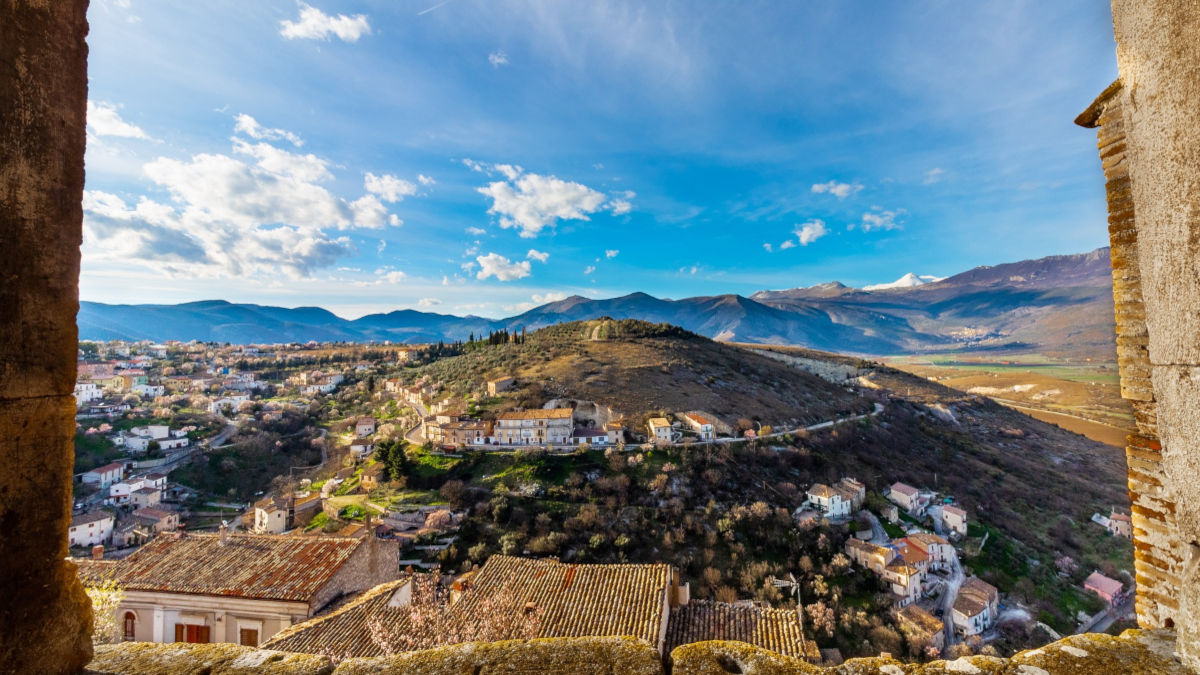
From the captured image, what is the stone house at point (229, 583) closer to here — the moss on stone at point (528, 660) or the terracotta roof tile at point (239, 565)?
the terracotta roof tile at point (239, 565)

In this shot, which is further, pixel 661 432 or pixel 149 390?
pixel 149 390

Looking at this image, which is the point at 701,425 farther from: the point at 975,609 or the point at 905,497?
the point at 975,609

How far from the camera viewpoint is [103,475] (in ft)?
114

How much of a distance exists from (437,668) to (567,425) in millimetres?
33329

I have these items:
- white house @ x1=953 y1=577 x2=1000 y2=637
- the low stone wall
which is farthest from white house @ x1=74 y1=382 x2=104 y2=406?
white house @ x1=953 y1=577 x2=1000 y2=637

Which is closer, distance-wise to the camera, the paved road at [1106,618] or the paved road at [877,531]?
the paved road at [1106,618]

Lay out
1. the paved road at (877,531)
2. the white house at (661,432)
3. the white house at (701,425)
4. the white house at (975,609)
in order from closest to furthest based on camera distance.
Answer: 1. the white house at (975,609)
2. the paved road at (877,531)
3. the white house at (661,432)
4. the white house at (701,425)

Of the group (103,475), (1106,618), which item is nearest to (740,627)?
(1106,618)

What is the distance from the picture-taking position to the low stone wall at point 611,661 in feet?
6.49

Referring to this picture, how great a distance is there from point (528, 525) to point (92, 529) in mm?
27005

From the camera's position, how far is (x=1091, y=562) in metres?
25.4

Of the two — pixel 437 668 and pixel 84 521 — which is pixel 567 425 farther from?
pixel 437 668

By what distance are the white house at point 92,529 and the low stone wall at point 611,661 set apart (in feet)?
123

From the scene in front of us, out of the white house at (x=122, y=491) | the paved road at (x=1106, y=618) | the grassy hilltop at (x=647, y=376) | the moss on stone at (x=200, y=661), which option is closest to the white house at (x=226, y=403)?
the white house at (x=122, y=491)
